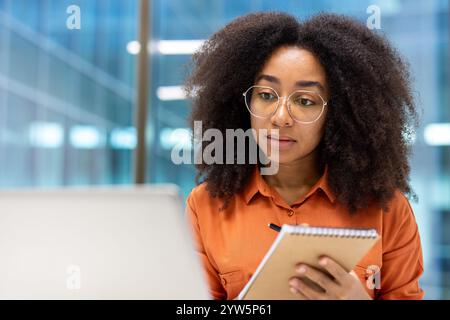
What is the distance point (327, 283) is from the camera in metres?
0.79

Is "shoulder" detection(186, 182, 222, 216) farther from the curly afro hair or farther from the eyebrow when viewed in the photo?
the eyebrow

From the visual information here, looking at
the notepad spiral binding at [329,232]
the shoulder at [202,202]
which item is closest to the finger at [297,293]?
the notepad spiral binding at [329,232]

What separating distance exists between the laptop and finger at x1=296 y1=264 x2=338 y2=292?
0.19 metres

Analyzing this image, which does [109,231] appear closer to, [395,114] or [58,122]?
[395,114]

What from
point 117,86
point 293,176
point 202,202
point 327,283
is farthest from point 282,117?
point 117,86

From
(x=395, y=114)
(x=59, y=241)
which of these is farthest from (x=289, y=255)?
(x=395, y=114)

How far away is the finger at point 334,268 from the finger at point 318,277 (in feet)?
0.04

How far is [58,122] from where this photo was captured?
9.00 feet

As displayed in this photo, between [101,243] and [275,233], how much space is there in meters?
0.66

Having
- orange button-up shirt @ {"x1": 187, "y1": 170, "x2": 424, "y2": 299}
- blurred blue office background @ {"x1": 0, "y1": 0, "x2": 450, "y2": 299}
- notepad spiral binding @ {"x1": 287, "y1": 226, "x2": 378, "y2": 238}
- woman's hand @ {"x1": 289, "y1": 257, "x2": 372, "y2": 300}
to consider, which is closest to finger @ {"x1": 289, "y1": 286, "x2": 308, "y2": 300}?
woman's hand @ {"x1": 289, "y1": 257, "x2": 372, "y2": 300}

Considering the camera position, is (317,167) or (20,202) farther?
(317,167)

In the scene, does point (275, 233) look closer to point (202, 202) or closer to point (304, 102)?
point (202, 202)

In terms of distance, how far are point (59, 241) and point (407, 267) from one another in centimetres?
85

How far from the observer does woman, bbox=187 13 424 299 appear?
1206 mm
